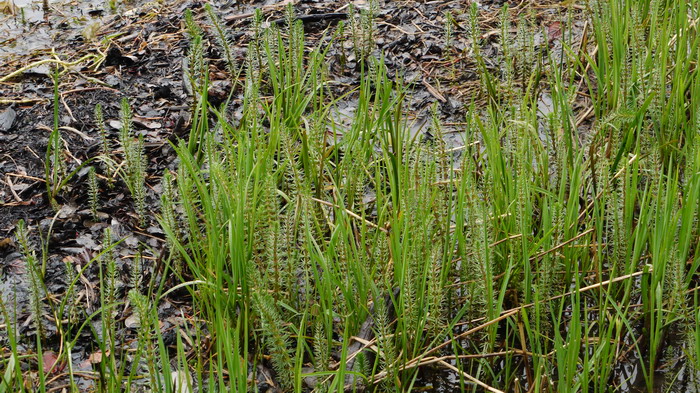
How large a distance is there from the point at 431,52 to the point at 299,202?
2.11 meters

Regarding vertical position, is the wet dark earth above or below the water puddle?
below

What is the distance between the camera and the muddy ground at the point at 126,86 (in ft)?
9.64

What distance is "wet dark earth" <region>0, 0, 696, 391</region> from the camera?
2867 millimetres

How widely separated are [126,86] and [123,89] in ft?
0.10

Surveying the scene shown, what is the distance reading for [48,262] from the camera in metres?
2.87

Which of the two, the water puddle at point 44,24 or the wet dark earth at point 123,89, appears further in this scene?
the water puddle at point 44,24

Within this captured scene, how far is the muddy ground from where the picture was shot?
9.64ft

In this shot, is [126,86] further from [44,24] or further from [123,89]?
[44,24]

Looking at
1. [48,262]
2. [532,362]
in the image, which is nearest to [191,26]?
[48,262]

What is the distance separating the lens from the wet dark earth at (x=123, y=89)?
287cm

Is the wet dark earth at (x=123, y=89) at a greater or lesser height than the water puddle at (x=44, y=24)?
lesser

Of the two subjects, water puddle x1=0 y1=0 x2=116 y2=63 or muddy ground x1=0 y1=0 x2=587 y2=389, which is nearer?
muddy ground x1=0 y1=0 x2=587 y2=389

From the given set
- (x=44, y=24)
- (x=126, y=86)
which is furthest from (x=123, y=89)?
(x=44, y=24)

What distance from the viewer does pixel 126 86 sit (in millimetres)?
4145
